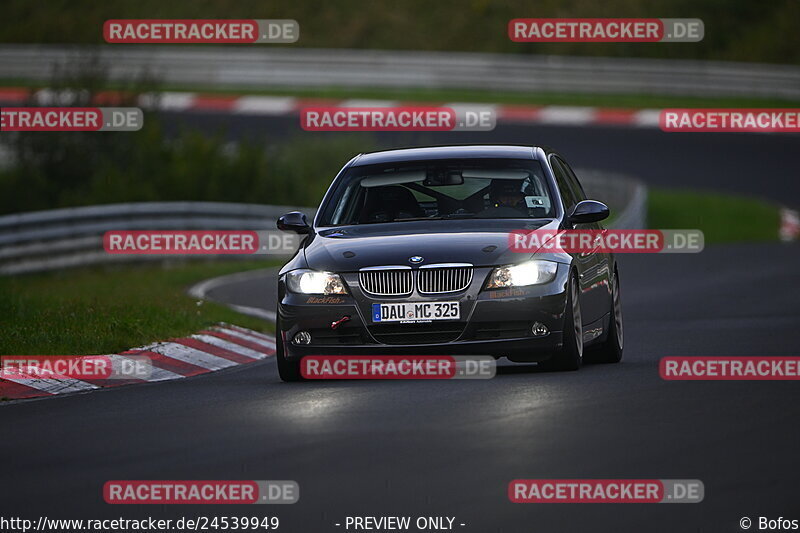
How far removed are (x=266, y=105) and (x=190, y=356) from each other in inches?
1243

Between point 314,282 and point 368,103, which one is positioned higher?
point 368,103

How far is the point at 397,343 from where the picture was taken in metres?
10.9

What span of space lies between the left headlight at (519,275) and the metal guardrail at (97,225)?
14955mm

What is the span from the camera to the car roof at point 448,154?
12.3 metres

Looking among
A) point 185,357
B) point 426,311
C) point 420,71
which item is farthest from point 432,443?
point 420,71

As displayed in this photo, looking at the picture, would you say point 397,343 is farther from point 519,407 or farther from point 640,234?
point 640,234

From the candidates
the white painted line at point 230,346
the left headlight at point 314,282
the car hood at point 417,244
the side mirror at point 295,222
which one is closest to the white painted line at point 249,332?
the white painted line at point 230,346

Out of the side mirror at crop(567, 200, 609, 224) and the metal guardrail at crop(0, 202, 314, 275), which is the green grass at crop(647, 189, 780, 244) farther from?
the side mirror at crop(567, 200, 609, 224)

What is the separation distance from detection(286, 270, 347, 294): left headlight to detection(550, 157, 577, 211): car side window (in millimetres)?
1908

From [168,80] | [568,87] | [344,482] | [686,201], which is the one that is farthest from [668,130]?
[344,482]

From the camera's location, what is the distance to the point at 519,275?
10898 millimetres

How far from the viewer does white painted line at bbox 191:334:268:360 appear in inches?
573

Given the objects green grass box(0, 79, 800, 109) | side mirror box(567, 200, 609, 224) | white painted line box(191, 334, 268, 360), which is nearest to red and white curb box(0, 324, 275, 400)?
white painted line box(191, 334, 268, 360)

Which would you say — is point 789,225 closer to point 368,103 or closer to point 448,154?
point 368,103
